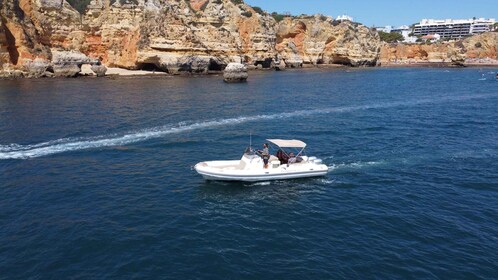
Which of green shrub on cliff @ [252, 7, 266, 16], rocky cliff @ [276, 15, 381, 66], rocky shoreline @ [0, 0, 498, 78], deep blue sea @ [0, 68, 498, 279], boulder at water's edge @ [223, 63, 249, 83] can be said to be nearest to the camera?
deep blue sea @ [0, 68, 498, 279]

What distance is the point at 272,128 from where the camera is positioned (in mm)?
41500

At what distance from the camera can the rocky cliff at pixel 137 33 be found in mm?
79875

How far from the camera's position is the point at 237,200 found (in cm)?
2320

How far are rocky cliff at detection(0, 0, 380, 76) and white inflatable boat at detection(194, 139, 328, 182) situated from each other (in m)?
69.6

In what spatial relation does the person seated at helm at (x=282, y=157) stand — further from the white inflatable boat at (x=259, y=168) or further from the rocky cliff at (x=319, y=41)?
the rocky cliff at (x=319, y=41)

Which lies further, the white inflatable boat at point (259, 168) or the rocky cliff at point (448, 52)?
the rocky cliff at point (448, 52)

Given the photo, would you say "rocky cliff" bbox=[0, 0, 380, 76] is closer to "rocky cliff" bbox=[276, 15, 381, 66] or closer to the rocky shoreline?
the rocky shoreline

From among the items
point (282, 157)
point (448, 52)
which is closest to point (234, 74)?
point (282, 157)

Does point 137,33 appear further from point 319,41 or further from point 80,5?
point 319,41

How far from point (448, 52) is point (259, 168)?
615 feet

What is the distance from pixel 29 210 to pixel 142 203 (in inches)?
238

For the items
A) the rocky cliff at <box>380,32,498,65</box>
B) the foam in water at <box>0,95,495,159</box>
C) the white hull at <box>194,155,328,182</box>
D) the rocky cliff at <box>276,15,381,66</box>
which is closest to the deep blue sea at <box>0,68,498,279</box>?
the foam in water at <box>0,95,495,159</box>

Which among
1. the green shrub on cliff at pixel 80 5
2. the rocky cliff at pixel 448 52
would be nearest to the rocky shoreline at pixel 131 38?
the green shrub on cliff at pixel 80 5

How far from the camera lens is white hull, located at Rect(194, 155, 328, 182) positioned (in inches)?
995
